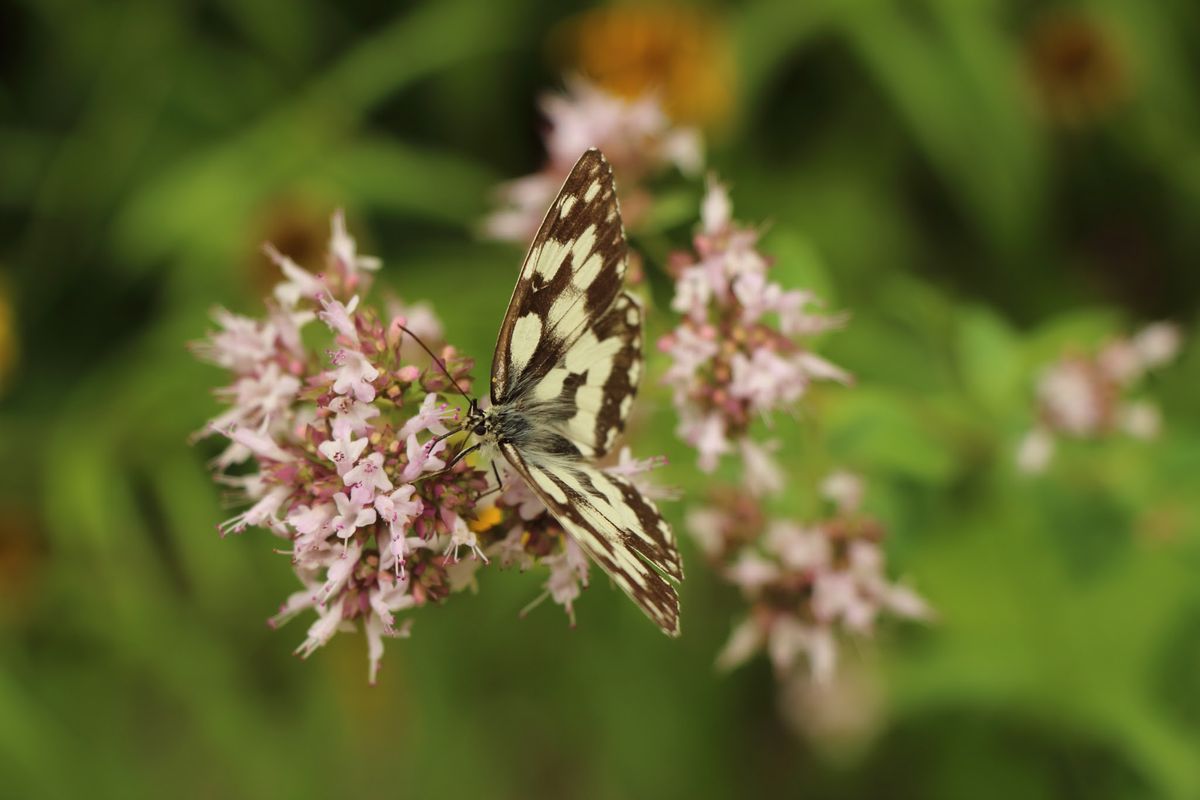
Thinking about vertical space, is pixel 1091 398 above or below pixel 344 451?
below

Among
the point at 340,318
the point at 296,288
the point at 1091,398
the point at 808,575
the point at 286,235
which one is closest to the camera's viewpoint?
the point at 340,318

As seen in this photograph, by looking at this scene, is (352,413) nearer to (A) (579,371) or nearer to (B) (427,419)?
(B) (427,419)

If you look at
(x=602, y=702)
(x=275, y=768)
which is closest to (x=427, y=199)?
(x=602, y=702)

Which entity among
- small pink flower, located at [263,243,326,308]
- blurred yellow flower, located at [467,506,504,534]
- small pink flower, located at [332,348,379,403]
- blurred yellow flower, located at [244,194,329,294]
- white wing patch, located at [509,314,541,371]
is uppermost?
blurred yellow flower, located at [244,194,329,294]

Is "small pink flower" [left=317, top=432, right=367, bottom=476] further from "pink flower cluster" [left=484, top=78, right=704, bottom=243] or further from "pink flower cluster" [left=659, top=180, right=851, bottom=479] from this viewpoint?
"pink flower cluster" [left=484, top=78, right=704, bottom=243]

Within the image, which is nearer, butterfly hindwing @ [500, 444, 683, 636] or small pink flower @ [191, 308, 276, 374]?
butterfly hindwing @ [500, 444, 683, 636]

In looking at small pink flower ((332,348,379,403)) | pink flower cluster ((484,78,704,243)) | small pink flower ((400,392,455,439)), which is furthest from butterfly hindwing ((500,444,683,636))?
pink flower cluster ((484,78,704,243))

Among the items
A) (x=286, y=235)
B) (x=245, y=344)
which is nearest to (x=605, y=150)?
(x=245, y=344)

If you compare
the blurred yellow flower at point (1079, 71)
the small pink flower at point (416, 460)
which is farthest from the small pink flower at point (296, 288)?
the blurred yellow flower at point (1079, 71)
